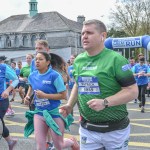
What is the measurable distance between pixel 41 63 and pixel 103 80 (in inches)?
78.6

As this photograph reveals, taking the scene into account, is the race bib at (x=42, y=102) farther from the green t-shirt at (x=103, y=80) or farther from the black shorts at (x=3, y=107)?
the green t-shirt at (x=103, y=80)

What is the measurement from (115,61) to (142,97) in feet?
28.4

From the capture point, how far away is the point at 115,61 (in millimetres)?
3379

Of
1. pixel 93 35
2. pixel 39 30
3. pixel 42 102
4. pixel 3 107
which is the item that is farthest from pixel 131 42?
pixel 39 30

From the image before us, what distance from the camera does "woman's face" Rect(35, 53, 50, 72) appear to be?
5250 millimetres

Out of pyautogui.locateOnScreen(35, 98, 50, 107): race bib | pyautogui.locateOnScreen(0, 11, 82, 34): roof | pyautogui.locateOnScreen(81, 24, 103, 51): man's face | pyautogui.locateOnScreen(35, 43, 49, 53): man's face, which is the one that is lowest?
pyautogui.locateOnScreen(35, 98, 50, 107): race bib

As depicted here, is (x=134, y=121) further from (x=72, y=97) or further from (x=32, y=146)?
(x=72, y=97)

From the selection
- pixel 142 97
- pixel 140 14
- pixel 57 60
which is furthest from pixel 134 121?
pixel 140 14

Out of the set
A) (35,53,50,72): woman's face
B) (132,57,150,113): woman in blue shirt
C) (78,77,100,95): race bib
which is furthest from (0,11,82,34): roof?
(78,77,100,95): race bib

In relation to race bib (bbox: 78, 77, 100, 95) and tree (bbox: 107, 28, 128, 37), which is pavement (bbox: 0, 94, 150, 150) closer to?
race bib (bbox: 78, 77, 100, 95)

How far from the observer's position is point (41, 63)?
5266 millimetres

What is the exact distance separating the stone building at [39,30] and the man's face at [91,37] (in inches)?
3001

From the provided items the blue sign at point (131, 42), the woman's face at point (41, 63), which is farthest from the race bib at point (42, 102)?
the blue sign at point (131, 42)

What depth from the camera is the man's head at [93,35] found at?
3424 mm
